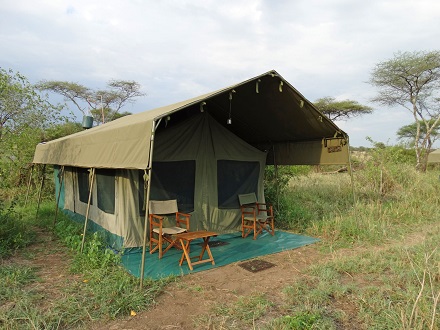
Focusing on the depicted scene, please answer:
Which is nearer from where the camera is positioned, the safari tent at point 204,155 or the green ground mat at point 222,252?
the green ground mat at point 222,252

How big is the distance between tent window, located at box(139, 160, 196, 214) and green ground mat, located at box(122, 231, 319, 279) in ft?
2.73

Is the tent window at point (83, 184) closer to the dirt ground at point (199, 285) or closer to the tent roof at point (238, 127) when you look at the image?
the tent roof at point (238, 127)

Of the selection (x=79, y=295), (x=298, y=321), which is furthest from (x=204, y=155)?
(x=298, y=321)

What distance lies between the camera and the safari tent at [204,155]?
515 centimetres

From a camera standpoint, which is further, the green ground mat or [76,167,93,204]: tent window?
[76,167,93,204]: tent window

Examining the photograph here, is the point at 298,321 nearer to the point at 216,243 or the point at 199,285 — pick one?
the point at 199,285

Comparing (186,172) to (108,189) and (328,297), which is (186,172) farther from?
(328,297)

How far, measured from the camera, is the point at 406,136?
27359 millimetres

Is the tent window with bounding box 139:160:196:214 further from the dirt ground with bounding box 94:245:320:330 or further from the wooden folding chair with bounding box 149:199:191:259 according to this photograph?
the dirt ground with bounding box 94:245:320:330

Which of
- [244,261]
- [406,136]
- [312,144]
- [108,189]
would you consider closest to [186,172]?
[108,189]

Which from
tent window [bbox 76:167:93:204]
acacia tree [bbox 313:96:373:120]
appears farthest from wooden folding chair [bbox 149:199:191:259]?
acacia tree [bbox 313:96:373:120]

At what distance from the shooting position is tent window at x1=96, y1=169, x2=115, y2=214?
550 centimetres

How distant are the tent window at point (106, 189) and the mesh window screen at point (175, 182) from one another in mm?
546

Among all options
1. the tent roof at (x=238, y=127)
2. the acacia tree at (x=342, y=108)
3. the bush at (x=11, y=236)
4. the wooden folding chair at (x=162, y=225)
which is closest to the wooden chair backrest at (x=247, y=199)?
the tent roof at (x=238, y=127)
